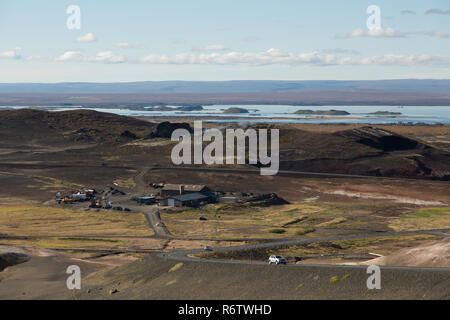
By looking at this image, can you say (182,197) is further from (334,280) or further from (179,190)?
(334,280)

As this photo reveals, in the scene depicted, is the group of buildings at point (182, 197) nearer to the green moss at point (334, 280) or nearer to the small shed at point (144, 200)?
the small shed at point (144, 200)

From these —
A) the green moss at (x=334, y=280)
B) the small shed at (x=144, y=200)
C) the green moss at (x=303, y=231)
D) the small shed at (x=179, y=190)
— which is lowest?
the green moss at (x=303, y=231)

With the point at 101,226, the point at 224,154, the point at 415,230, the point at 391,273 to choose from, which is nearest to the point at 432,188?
the point at 415,230

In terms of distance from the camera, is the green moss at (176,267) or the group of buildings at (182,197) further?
the group of buildings at (182,197)

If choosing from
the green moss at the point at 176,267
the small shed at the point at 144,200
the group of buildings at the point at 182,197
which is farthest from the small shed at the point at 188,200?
the green moss at the point at 176,267

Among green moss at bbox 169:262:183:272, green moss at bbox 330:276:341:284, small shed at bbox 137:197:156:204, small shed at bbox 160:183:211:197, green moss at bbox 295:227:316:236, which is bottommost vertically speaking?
green moss at bbox 295:227:316:236

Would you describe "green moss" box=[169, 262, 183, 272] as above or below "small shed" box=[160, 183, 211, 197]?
above

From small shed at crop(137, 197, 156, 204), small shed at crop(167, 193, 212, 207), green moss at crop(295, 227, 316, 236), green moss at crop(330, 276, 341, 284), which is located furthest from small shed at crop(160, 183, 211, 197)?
green moss at crop(330, 276, 341, 284)

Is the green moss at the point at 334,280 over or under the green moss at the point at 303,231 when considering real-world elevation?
over

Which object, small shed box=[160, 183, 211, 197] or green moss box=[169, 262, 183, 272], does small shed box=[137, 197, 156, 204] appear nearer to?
small shed box=[160, 183, 211, 197]

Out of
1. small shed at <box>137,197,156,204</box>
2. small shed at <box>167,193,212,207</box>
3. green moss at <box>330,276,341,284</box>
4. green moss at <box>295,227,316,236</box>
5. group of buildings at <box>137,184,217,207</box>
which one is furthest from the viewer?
small shed at <box>137,197,156,204</box>

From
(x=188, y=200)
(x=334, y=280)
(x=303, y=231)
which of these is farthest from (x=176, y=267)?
(x=188, y=200)
